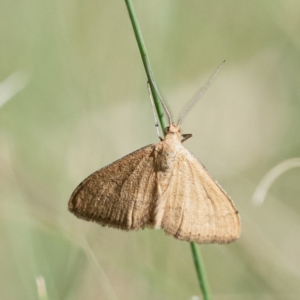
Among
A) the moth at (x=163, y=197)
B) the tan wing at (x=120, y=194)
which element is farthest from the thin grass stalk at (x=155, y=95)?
the tan wing at (x=120, y=194)

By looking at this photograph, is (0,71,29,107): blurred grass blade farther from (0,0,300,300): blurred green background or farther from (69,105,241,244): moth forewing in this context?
(69,105,241,244): moth forewing

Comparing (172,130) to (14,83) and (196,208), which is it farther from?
(14,83)

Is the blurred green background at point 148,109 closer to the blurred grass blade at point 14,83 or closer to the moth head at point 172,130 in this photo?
the blurred grass blade at point 14,83

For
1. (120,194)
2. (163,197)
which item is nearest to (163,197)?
(163,197)

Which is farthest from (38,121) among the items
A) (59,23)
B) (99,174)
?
(99,174)

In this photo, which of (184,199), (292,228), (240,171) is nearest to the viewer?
(184,199)

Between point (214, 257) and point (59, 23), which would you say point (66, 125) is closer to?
point (59, 23)
